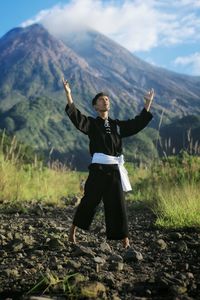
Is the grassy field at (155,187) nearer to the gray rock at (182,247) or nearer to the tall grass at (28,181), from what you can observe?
the tall grass at (28,181)

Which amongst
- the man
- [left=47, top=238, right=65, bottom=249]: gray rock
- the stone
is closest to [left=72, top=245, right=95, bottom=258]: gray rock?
[left=47, top=238, right=65, bottom=249]: gray rock

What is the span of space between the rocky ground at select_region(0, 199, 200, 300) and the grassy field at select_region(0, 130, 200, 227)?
0.36 meters

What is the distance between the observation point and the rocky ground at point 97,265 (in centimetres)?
358

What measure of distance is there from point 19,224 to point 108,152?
2123 millimetres

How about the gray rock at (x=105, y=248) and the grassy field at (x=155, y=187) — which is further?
the grassy field at (x=155, y=187)

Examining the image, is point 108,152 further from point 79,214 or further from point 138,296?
point 138,296

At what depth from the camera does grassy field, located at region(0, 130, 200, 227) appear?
7.19 meters

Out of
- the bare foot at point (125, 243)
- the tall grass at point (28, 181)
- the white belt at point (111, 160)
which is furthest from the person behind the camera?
the tall grass at point (28, 181)

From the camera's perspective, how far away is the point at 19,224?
7.38m

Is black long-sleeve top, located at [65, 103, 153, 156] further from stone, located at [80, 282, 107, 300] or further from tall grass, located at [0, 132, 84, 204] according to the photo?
tall grass, located at [0, 132, 84, 204]

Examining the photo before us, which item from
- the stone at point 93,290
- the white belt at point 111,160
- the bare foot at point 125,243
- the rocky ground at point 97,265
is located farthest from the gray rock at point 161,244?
the stone at point 93,290

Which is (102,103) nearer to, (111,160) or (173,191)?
(111,160)

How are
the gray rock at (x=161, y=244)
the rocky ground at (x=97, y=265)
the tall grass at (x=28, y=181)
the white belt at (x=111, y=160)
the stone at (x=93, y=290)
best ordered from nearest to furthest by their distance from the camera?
the stone at (x=93, y=290)
the rocky ground at (x=97, y=265)
the gray rock at (x=161, y=244)
the white belt at (x=111, y=160)
the tall grass at (x=28, y=181)

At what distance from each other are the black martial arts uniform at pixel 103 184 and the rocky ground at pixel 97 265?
23 centimetres
